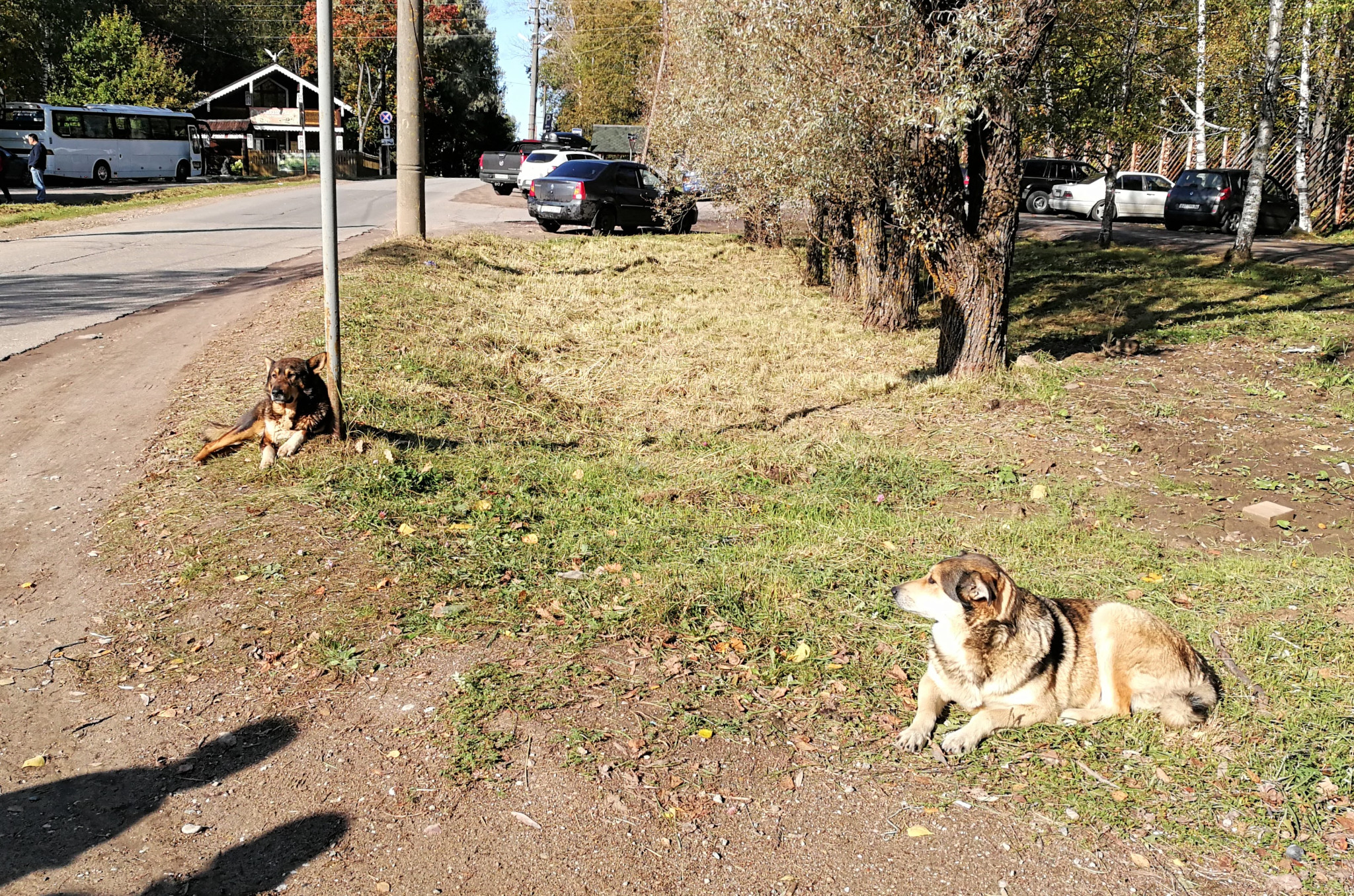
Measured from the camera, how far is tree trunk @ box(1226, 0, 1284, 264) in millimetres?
16031

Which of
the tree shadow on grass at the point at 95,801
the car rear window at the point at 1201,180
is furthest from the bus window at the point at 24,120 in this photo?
the tree shadow on grass at the point at 95,801

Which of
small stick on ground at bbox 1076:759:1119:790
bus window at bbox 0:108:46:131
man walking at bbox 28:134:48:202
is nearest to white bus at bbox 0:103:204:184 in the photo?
bus window at bbox 0:108:46:131

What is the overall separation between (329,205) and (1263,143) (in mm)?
16649

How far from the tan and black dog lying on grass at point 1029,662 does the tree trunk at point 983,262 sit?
6.30 meters

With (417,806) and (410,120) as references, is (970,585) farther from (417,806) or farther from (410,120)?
(410,120)

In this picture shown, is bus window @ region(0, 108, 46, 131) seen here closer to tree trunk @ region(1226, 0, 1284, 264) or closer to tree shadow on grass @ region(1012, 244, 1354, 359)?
tree shadow on grass @ region(1012, 244, 1354, 359)

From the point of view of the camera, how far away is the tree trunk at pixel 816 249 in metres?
16.0

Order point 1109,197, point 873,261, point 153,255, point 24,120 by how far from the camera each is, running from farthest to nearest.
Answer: point 24,120, point 1109,197, point 153,255, point 873,261

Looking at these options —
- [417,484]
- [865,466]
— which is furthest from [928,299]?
[417,484]

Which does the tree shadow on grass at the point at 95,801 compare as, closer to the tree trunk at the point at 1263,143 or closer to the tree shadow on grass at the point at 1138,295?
the tree shadow on grass at the point at 1138,295

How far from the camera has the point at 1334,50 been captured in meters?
21.8

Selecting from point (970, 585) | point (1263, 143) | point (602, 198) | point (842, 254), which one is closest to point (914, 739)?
point (970, 585)

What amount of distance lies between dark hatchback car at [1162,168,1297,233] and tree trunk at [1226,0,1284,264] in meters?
8.61

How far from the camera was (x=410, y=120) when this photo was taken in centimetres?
1653
